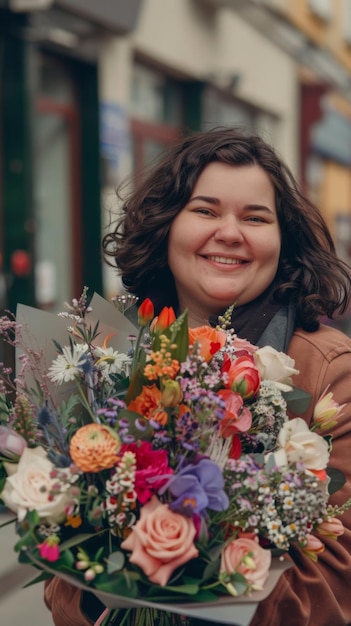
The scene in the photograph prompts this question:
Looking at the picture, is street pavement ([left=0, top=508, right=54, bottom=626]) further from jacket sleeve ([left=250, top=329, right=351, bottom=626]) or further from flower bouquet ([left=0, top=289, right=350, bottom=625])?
flower bouquet ([left=0, top=289, right=350, bottom=625])

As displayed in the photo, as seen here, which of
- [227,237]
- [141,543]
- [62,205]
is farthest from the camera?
[62,205]

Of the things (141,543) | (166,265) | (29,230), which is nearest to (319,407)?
(141,543)

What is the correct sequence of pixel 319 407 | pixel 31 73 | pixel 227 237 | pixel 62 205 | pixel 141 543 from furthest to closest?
pixel 62 205
pixel 31 73
pixel 227 237
pixel 319 407
pixel 141 543

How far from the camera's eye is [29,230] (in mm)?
7855

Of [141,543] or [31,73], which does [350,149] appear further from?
[141,543]

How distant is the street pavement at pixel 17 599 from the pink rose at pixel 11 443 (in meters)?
2.57

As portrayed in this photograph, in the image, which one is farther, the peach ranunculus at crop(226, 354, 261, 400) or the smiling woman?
the smiling woman

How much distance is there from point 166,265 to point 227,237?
0.96 ft

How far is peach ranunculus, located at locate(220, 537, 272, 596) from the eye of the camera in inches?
65.2

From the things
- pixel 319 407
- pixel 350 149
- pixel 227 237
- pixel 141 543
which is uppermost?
pixel 227 237

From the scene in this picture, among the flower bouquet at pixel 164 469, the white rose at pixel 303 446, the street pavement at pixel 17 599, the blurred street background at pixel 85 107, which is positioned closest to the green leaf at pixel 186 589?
the flower bouquet at pixel 164 469

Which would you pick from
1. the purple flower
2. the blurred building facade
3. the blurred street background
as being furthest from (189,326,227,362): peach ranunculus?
the blurred building facade

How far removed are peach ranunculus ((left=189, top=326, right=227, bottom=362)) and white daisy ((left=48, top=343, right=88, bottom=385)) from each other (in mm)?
185

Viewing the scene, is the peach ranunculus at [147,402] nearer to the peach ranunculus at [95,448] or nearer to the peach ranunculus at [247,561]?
the peach ranunculus at [95,448]
